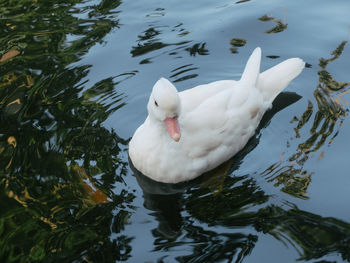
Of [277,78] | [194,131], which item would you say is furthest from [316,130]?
[194,131]

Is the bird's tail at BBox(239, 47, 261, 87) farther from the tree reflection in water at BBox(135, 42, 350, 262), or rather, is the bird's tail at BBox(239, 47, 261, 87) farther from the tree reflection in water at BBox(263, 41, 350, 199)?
the tree reflection in water at BBox(135, 42, 350, 262)

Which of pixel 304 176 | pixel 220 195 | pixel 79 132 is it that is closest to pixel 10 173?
pixel 79 132

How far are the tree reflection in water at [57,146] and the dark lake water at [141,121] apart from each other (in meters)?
0.01

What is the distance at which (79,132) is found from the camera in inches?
186

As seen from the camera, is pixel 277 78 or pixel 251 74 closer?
pixel 251 74

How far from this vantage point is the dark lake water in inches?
145

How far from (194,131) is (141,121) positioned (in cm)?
85

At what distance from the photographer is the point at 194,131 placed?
4.27 meters

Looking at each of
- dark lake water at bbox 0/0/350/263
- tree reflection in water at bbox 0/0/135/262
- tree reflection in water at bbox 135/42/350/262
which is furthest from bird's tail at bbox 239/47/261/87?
tree reflection in water at bbox 0/0/135/262

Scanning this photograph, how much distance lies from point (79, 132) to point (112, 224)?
120cm

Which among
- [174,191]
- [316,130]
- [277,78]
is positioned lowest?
[174,191]

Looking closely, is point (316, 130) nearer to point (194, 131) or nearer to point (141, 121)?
point (194, 131)

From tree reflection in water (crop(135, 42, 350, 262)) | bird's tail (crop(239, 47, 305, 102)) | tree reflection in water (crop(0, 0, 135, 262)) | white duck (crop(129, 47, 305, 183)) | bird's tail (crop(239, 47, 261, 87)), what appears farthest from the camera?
bird's tail (crop(239, 47, 305, 102))

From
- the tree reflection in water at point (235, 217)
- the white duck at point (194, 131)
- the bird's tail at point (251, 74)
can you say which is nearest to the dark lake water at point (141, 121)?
the tree reflection in water at point (235, 217)
